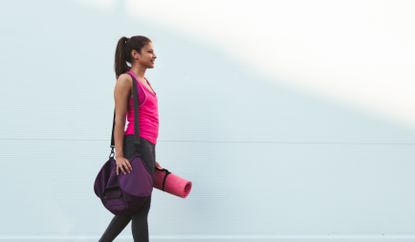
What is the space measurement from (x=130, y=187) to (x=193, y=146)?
0.79 meters

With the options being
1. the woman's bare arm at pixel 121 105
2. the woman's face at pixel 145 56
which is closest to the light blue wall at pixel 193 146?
the woman's face at pixel 145 56

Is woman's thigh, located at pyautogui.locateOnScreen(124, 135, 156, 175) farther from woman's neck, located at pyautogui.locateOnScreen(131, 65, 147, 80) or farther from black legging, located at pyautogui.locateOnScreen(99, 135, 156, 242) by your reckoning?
woman's neck, located at pyautogui.locateOnScreen(131, 65, 147, 80)

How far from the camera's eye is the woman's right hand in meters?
2.59

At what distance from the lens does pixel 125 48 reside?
273 cm

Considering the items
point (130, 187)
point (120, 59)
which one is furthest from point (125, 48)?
point (130, 187)

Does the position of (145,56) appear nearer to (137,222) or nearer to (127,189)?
(127,189)

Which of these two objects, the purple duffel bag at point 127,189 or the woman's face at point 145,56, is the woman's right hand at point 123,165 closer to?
the purple duffel bag at point 127,189

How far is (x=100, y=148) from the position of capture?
327 centimetres

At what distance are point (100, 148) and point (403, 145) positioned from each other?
1.93 metres

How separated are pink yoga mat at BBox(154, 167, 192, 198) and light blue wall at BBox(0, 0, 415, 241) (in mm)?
429

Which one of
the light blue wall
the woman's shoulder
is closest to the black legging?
the woman's shoulder

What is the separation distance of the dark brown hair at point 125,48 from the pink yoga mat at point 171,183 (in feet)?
1.92

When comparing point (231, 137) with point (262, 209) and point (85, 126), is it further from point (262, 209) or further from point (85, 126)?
point (85, 126)

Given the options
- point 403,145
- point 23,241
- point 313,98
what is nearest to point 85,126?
point 23,241
